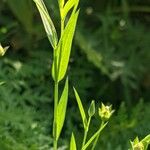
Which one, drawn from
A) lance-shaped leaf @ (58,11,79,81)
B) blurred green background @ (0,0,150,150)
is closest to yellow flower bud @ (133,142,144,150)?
lance-shaped leaf @ (58,11,79,81)

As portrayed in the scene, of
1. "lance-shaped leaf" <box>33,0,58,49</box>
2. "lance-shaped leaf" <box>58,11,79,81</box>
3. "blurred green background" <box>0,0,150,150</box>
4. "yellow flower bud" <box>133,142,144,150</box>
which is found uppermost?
"lance-shaped leaf" <box>33,0,58,49</box>

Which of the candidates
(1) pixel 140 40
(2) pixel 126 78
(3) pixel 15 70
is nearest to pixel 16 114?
(3) pixel 15 70

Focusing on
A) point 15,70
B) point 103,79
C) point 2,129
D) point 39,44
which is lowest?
point 103,79

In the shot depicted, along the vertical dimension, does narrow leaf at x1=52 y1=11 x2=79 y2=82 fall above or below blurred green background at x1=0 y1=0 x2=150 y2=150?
above

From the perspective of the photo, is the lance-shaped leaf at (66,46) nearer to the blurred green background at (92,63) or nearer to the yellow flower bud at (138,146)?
the yellow flower bud at (138,146)

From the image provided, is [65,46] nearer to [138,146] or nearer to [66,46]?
[66,46]

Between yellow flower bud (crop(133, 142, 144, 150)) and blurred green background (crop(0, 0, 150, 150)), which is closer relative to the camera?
yellow flower bud (crop(133, 142, 144, 150))

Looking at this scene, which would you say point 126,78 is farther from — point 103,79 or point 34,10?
point 34,10

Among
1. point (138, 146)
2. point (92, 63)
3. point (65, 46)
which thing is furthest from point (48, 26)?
point (92, 63)

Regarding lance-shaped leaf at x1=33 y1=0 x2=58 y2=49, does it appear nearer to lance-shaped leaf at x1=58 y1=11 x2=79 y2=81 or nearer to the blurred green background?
lance-shaped leaf at x1=58 y1=11 x2=79 y2=81
